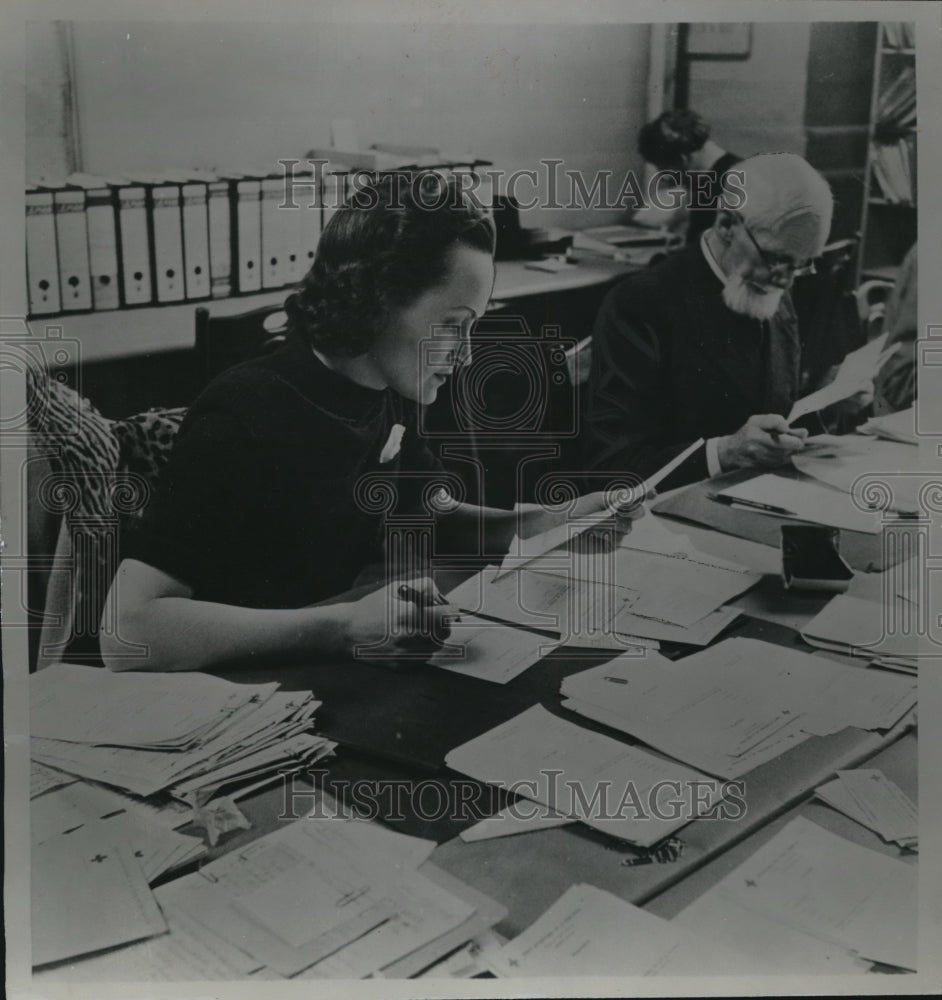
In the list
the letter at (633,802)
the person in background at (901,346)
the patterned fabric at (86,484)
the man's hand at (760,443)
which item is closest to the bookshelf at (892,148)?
the person in background at (901,346)

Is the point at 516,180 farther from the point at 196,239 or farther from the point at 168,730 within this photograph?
the point at 168,730

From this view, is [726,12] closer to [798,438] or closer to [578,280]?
[578,280]

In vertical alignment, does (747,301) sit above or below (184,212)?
below

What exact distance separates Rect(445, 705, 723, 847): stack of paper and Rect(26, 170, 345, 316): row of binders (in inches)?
29.0

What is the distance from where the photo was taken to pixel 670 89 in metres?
1.53

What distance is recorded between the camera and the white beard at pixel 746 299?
1634 millimetres

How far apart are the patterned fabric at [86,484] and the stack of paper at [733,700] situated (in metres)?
0.69

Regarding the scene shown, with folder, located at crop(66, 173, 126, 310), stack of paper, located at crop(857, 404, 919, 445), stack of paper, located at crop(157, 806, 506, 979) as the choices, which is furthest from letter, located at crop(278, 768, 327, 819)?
stack of paper, located at crop(857, 404, 919, 445)

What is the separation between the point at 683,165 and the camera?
1564 millimetres

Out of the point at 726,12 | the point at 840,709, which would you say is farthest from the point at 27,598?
the point at 726,12

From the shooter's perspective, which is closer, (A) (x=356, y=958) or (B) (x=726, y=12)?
(A) (x=356, y=958)

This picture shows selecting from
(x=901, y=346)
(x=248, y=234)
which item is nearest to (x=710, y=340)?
(x=901, y=346)

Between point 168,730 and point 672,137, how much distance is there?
113cm

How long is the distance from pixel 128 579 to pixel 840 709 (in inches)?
40.8
